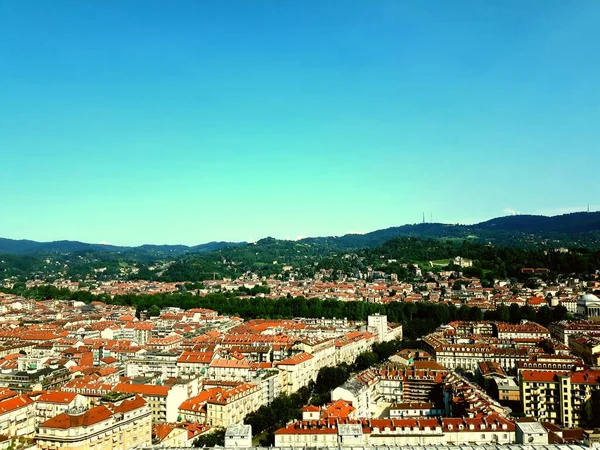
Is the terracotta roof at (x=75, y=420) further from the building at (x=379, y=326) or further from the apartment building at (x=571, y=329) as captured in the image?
the apartment building at (x=571, y=329)

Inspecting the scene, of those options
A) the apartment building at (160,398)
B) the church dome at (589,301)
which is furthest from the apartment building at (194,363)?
the church dome at (589,301)

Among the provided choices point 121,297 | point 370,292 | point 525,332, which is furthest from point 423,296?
point 121,297

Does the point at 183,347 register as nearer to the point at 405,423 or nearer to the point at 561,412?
the point at 405,423

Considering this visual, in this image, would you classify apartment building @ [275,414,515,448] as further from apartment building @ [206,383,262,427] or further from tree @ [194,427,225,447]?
apartment building @ [206,383,262,427]

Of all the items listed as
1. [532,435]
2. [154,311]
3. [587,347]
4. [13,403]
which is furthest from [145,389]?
[154,311]

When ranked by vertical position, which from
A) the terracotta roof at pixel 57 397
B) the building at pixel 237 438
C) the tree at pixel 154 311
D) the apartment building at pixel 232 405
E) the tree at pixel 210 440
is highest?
the tree at pixel 154 311

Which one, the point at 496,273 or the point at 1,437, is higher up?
the point at 496,273

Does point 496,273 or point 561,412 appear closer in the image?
point 561,412
